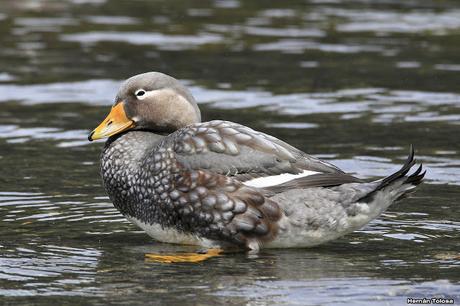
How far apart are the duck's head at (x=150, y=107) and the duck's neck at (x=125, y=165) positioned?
102mm

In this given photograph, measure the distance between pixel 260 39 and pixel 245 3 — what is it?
3108 mm

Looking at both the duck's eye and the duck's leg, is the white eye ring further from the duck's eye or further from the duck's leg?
the duck's leg

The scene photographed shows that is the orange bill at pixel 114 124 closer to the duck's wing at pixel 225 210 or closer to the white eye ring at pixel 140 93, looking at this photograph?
the white eye ring at pixel 140 93

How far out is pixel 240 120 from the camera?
12.7 meters

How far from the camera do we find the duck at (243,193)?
25.9ft

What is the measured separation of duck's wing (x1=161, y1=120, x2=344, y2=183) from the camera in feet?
26.2

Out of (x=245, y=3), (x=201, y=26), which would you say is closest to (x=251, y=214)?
(x=201, y=26)

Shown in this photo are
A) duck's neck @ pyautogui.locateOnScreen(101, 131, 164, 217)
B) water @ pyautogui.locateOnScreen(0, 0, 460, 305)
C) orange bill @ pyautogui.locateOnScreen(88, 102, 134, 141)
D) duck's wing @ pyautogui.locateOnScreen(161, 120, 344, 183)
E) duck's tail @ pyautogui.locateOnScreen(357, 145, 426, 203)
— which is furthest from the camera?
orange bill @ pyautogui.locateOnScreen(88, 102, 134, 141)

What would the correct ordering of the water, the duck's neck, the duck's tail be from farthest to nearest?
the duck's neck
the duck's tail
the water

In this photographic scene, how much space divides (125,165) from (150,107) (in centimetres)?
55

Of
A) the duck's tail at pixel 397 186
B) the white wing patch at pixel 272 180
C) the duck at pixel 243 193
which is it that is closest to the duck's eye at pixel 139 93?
the duck at pixel 243 193

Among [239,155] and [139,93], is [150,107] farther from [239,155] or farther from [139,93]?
[239,155]

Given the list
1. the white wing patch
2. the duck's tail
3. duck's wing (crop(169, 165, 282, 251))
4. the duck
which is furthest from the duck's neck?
the duck's tail

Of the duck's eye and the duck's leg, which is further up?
the duck's eye
